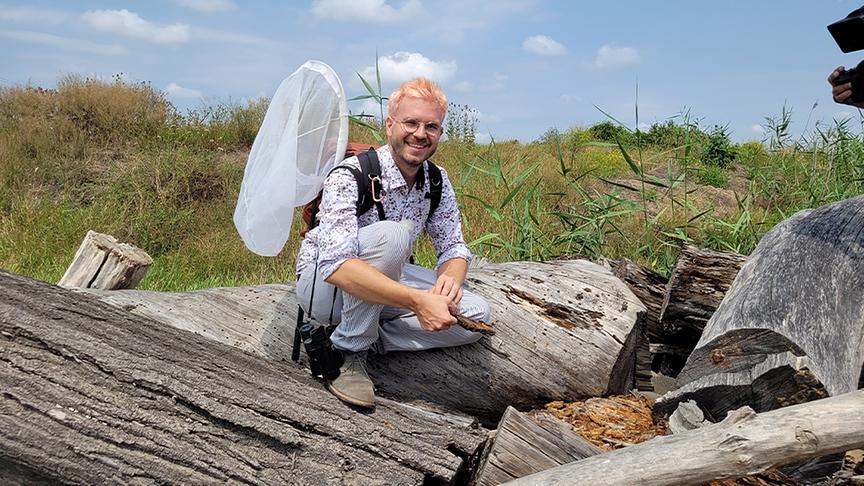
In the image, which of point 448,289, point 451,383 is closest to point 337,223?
point 448,289

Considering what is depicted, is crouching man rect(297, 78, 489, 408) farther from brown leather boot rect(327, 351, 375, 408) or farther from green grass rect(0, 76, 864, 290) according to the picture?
green grass rect(0, 76, 864, 290)

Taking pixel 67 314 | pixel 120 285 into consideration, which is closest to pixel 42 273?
pixel 120 285

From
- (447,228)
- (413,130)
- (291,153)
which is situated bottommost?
(447,228)

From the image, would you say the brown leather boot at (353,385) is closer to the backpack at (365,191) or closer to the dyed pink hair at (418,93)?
the backpack at (365,191)

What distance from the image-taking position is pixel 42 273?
6438 mm

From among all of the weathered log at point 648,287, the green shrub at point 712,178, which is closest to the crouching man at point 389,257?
the weathered log at point 648,287

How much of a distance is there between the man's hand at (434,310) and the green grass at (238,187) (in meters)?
2.14

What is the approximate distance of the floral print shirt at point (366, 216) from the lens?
9.64ft

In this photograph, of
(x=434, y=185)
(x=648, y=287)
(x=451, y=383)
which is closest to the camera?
(x=434, y=185)

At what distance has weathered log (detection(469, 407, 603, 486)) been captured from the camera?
283cm

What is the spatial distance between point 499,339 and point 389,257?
0.89 metres

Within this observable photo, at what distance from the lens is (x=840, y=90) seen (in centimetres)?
405

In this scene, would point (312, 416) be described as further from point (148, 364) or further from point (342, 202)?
point (342, 202)

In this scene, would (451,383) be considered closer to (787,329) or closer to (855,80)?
(787,329)
